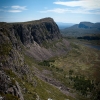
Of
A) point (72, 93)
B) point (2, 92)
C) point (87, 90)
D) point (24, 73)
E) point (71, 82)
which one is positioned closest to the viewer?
point (2, 92)

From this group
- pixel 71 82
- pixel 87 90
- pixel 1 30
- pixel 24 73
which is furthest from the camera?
pixel 71 82

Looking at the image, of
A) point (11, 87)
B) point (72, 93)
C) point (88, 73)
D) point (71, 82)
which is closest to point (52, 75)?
point (71, 82)

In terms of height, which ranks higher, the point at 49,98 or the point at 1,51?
the point at 1,51

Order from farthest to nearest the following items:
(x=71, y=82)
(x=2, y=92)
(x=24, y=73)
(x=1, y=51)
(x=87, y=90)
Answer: (x=71, y=82) < (x=87, y=90) < (x=24, y=73) < (x=1, y=51) < (x=2, y=92)

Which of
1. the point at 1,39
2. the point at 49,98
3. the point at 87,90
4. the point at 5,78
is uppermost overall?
the point at 1,39

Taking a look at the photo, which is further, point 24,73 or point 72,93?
point 72,93

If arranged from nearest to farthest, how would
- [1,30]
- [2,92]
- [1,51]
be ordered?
[2,92] → [1,51] → [1,30]

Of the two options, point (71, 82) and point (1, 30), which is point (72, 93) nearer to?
point (71, 82)

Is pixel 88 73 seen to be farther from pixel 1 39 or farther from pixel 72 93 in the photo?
pixel 1 39

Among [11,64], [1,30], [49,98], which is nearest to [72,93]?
[49,98]
